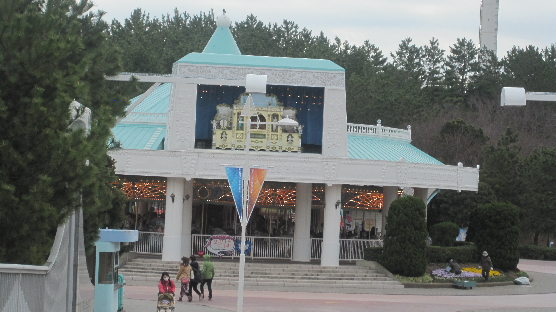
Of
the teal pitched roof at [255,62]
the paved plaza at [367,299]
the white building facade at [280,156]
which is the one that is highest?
the teal pitched roof at [255,62]

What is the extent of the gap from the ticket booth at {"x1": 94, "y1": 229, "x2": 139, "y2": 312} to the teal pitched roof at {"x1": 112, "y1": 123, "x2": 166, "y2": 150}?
1467 cm

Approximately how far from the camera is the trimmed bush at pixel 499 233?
1330 inches

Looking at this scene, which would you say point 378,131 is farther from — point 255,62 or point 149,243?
point 149,243

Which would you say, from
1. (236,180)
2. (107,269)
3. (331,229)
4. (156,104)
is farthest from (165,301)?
(156,104)

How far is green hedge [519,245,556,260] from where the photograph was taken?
49875 mm

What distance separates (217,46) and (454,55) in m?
46.1

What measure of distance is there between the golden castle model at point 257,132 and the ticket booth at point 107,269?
1436cm

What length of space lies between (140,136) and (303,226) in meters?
8.69

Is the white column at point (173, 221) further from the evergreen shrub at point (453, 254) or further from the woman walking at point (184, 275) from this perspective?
the evergreen shrub at point (453, 254)

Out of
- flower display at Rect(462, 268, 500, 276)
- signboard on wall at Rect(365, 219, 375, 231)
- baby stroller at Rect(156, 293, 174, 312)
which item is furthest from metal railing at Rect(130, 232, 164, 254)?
signboard on wall at Rect(365, 219, 375, 231)

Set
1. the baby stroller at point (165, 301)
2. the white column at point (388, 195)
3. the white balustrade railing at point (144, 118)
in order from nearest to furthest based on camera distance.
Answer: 1. the baby stroller at point (165, 301)
2. the white column at point (388, 195)
3. the white balustrade railing at point (144, 118)

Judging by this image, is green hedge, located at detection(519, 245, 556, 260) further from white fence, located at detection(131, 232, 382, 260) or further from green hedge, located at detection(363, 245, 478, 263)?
white fence, located at detection(131, 232, 382, 260)

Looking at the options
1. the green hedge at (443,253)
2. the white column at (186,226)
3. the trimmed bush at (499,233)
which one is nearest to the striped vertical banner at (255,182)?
the white column at (186,226)

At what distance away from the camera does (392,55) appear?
84688 millimetres
